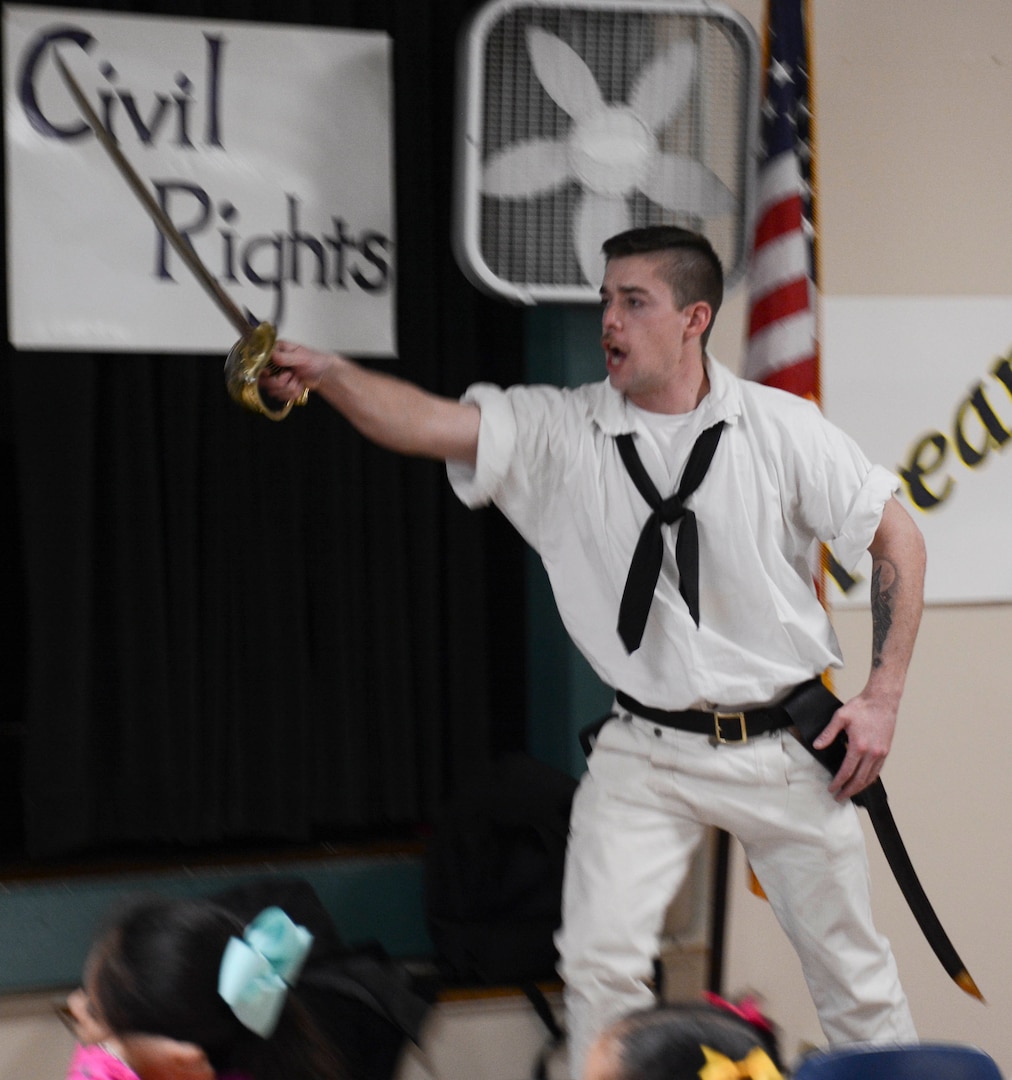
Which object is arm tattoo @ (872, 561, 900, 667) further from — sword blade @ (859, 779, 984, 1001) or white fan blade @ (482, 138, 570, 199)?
white fan blade @ (482, 138, 570, 199)

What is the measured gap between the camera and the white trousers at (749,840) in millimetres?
2055

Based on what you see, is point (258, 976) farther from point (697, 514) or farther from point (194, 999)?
point (697, 514)

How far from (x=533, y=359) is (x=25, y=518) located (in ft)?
3.57

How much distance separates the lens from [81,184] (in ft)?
7.81

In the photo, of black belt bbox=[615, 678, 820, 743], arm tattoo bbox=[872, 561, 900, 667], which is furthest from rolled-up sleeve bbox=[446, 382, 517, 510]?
arm tattoo bbox=[872, 561, 900, 667]

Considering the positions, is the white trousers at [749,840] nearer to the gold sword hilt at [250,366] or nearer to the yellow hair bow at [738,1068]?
the yellow hair bow at [738,1068]

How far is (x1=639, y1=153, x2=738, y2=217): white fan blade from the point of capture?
7.54ft

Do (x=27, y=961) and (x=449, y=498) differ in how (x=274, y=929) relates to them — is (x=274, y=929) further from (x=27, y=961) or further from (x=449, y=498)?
(x=449, y=498)

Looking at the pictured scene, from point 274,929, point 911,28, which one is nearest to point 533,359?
point 911,28

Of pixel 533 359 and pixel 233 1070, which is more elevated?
pixel 533 359

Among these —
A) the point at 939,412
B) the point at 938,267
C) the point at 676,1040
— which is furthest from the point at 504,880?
the point at 938,267

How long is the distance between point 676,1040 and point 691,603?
84 centimetres

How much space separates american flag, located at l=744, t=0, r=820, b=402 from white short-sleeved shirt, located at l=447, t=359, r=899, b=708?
0.98 ft

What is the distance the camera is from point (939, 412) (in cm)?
289
